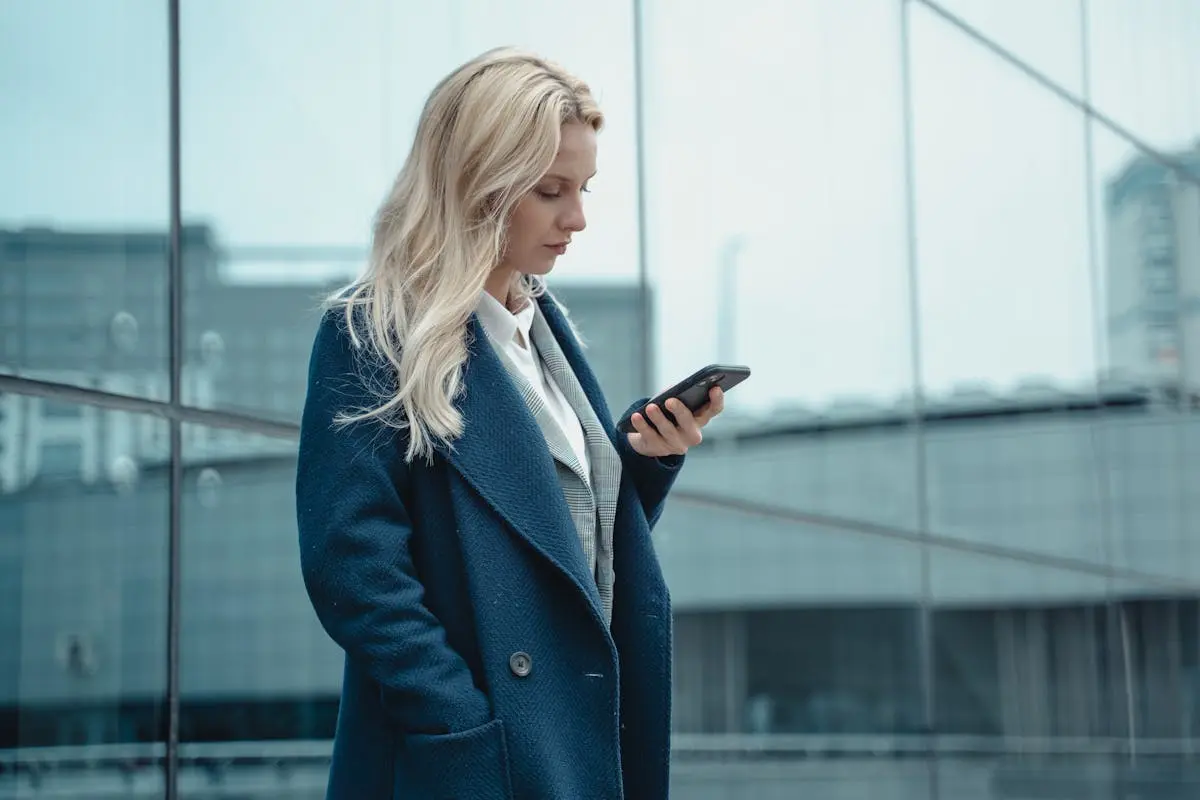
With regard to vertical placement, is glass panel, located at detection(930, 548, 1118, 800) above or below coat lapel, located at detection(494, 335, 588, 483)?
below

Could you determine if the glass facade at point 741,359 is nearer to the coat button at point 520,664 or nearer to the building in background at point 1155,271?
the building in background at point 1155,271

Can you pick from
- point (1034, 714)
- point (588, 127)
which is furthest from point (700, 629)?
point (588, 127)

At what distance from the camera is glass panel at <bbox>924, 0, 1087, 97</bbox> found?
7.46m

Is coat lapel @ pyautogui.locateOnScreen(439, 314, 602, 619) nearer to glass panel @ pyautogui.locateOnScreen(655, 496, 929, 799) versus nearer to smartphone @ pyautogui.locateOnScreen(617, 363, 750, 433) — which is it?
smartphone @ pyautogui.locateOnScreen(617, 363, 750, 433)

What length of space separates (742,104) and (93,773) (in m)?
3.38

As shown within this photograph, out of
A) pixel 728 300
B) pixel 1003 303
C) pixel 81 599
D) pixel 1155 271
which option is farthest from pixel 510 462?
pixel 1155 271

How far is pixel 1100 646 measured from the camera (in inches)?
316

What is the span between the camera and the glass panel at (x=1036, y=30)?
7.46 metres

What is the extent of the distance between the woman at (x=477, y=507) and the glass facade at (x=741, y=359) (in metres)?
1.26

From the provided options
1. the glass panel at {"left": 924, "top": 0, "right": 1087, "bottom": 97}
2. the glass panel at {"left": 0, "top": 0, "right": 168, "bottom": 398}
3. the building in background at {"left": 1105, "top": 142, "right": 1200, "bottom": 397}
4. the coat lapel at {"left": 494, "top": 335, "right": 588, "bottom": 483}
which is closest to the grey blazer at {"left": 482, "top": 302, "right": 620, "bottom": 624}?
the coat lapel at {"left": 494, "top": 335, "right": 588, "bottom": 483}

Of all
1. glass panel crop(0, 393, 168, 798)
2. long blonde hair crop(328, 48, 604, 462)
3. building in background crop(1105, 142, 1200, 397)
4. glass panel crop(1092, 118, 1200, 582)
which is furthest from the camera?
building in background crop(1105, 142, 1200, 397)

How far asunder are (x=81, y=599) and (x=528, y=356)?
1370 mm

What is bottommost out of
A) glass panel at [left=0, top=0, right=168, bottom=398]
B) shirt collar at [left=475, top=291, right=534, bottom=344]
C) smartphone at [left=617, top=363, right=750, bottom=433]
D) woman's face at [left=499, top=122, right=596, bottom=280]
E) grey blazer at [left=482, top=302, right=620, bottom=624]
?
grey blazer at [left=482, top=302, right=620, bottom=624]

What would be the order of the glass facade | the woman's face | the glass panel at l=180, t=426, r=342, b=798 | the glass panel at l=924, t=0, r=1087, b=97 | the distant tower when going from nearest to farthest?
the woman's face → the glass facade → the glass panel at l=180, t=426, r=342, b=798 → the distant tower → the glass panel at l=924, t=0, r=1087, b=97
